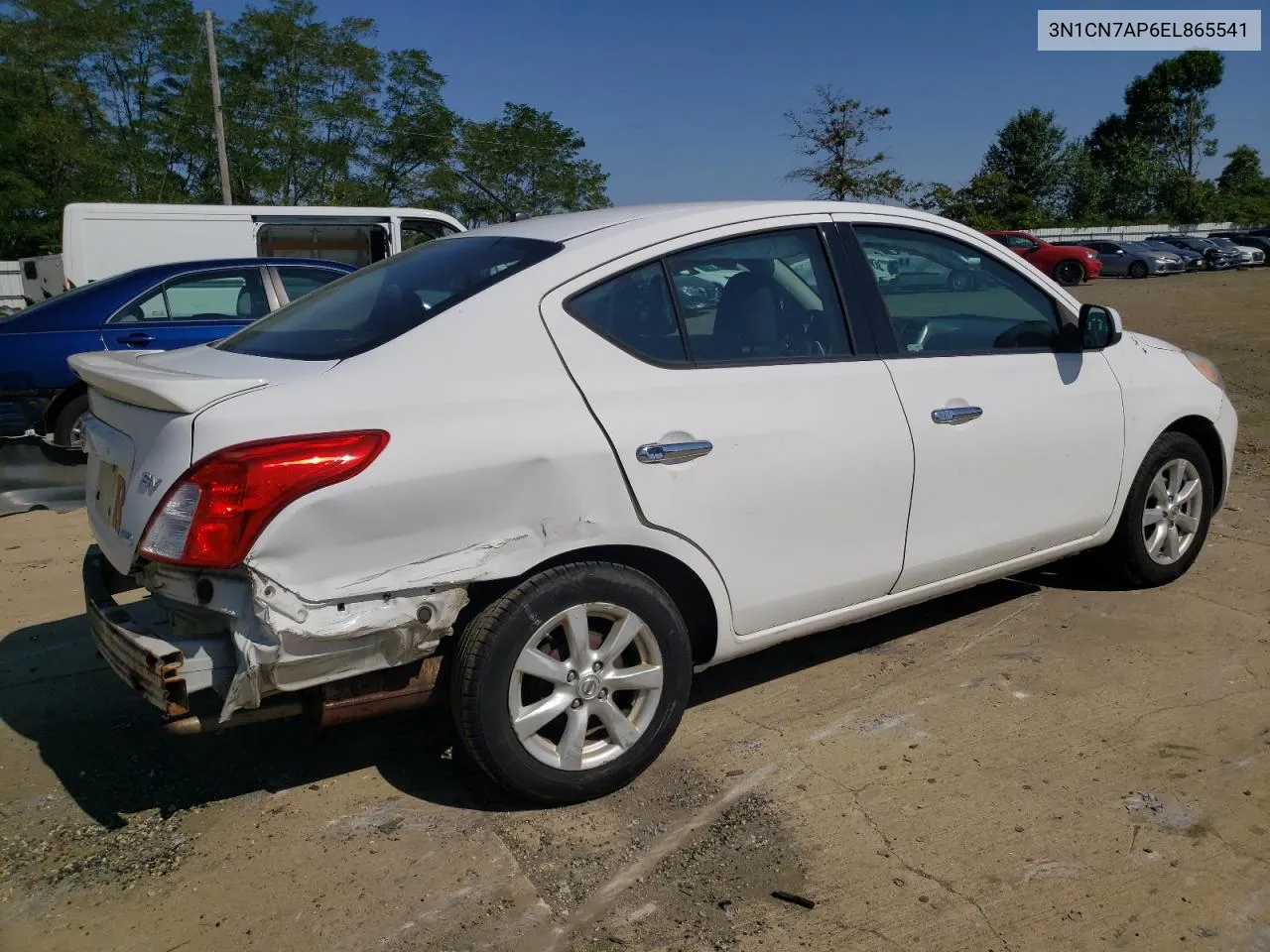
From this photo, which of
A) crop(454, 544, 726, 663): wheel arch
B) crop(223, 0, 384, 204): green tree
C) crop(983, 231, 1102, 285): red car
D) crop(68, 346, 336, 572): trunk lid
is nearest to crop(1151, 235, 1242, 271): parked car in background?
crop(983, 231, 1102, 285): red car

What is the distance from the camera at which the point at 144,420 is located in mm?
2875

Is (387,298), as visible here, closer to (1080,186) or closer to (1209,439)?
(1209,439)

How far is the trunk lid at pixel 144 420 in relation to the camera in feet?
8.84

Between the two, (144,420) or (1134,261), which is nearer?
(144,420)

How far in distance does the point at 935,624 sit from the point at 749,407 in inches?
70.7

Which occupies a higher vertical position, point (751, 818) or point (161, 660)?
point (161, 660)

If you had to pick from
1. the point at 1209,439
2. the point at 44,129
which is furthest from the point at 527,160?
the point at 1209,439

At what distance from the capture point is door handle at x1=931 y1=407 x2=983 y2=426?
3.71 meters

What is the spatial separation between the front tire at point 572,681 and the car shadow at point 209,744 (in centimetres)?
24

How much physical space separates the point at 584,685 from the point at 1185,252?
40321 millimetres

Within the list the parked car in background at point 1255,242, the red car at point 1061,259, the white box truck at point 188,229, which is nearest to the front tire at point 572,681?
the white box truck at point 188,229

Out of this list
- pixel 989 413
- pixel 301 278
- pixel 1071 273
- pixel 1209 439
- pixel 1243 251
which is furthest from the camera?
pixel 1243 251

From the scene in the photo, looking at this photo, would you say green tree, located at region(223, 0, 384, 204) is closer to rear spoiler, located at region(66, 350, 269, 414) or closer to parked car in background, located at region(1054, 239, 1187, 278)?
parked car in background, located at region(1054, 239, 1187, 278)

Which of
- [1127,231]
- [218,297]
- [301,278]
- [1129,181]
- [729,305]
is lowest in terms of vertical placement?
[729,305]
